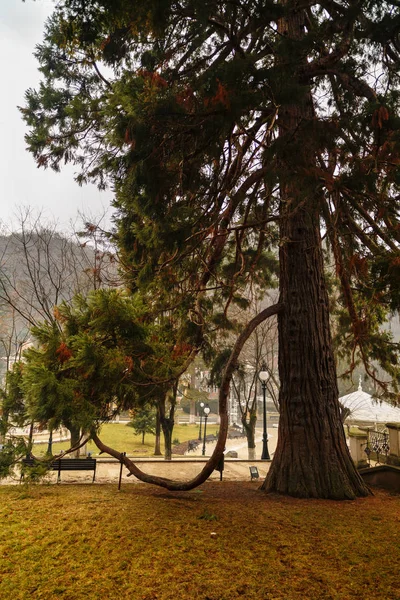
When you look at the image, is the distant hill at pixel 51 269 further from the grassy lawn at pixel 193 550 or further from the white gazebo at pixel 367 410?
the white gazebo at pixel 367 410

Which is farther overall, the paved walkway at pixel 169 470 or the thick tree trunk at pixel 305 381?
the paved walkway at pixel 169 470

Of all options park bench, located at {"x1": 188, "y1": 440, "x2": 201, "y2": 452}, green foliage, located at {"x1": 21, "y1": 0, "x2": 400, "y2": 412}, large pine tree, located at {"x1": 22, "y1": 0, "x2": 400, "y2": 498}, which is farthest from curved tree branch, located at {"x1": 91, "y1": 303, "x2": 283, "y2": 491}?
park bench, located at {"x1": 188, "y1": 440, "x2": 201, "y2": 452}

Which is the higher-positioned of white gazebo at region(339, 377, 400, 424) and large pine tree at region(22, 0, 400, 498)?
large pine tree at region(22, 0, 400, 498)

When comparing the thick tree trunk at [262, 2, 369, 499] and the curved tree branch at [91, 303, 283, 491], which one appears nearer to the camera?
the curved tree branch at [91, 303, 283, 491]

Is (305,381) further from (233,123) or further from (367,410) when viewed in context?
(367,410)

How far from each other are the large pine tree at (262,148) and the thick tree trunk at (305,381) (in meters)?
0.03

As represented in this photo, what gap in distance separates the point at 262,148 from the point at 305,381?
4.14 metres

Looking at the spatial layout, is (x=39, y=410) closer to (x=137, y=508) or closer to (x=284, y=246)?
(x=137, y=508)

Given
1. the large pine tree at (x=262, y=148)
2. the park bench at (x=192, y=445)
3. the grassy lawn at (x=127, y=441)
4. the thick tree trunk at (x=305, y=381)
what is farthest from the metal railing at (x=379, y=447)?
the park bench at (x=192, y=445)

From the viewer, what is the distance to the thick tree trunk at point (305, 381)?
659 centimetres

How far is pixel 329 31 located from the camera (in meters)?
4.69

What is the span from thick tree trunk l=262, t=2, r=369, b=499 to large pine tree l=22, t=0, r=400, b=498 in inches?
1.0

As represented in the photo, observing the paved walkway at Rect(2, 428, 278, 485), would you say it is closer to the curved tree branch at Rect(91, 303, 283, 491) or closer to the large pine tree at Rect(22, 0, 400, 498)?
the curved tree branch at Rect(91, 303, 283, 491)

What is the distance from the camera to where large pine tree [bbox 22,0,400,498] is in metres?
4.14
